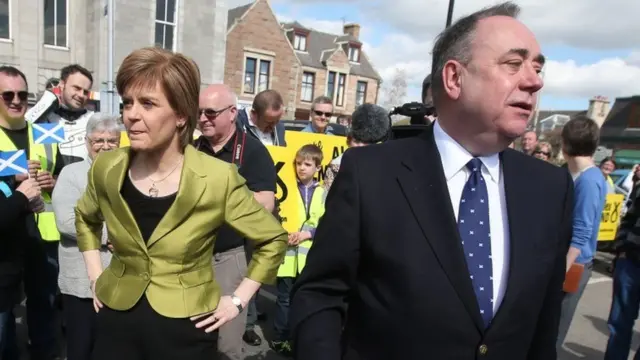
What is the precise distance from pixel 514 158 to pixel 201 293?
4.40 ft

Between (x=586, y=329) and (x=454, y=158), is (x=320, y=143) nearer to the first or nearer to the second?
(x=454, y=158)

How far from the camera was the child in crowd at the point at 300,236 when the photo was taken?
4277 mm

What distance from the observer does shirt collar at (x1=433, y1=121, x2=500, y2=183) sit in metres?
1.44

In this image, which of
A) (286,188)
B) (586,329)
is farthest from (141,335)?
(586,329)

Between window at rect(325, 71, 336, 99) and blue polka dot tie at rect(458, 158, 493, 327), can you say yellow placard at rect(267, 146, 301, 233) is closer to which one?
blue polka dot tie at rect(458, 158, 493, 327)

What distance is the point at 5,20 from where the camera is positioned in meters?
18.5

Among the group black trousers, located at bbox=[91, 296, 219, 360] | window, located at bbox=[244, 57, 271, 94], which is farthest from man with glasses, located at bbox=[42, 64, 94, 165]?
window, located at bbox=[244, 57, 271, 94]

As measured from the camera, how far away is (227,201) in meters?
1.93

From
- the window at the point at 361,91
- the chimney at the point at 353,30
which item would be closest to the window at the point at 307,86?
the window at the point at 361,91

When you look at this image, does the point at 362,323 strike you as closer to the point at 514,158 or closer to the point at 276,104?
the point at 514,158

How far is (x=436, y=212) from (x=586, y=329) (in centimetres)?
535

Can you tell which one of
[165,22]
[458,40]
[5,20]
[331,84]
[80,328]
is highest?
[165,22]

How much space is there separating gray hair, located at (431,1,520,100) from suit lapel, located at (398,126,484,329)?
253 mm

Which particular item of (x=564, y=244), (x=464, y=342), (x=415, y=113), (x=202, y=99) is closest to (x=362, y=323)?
(x=464, y=342)
